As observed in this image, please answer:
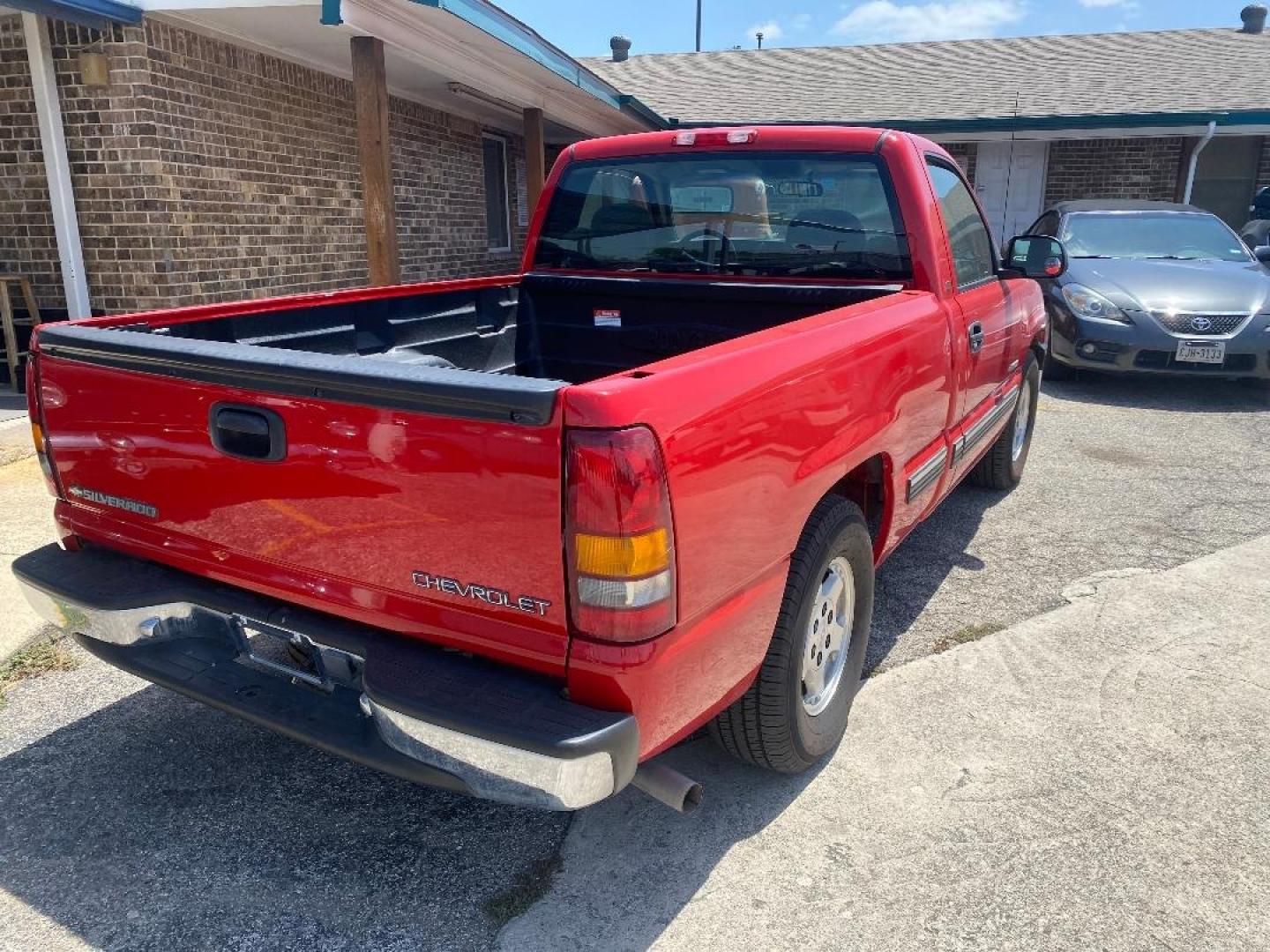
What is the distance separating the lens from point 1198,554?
4.69 meters

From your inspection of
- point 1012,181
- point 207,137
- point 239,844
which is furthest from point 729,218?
point 1012,181

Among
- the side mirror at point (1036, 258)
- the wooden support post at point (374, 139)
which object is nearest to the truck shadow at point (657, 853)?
the side mirror at point (1036, 258)

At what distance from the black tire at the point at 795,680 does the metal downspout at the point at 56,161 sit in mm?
6589

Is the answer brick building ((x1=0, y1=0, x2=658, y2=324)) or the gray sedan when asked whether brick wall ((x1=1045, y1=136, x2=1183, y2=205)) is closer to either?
the gray sedan

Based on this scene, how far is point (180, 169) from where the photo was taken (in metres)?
7.22

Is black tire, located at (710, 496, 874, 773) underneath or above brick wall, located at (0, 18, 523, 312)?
→ underneath

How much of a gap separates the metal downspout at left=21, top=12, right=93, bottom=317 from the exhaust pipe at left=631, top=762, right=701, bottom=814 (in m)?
6.74

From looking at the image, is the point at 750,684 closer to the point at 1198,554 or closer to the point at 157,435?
the point at 157,435

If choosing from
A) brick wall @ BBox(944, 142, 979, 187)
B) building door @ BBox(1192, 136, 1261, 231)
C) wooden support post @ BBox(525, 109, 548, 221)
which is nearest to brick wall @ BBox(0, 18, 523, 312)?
wooden support post @ BBox(525, 109, 548, 221)

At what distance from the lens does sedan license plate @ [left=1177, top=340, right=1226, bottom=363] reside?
768 centimetres

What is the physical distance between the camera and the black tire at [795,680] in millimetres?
2477

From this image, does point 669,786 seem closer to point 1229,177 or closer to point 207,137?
point 207,137

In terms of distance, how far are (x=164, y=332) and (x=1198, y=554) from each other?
15.2 ft

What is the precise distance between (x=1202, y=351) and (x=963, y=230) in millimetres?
4851
